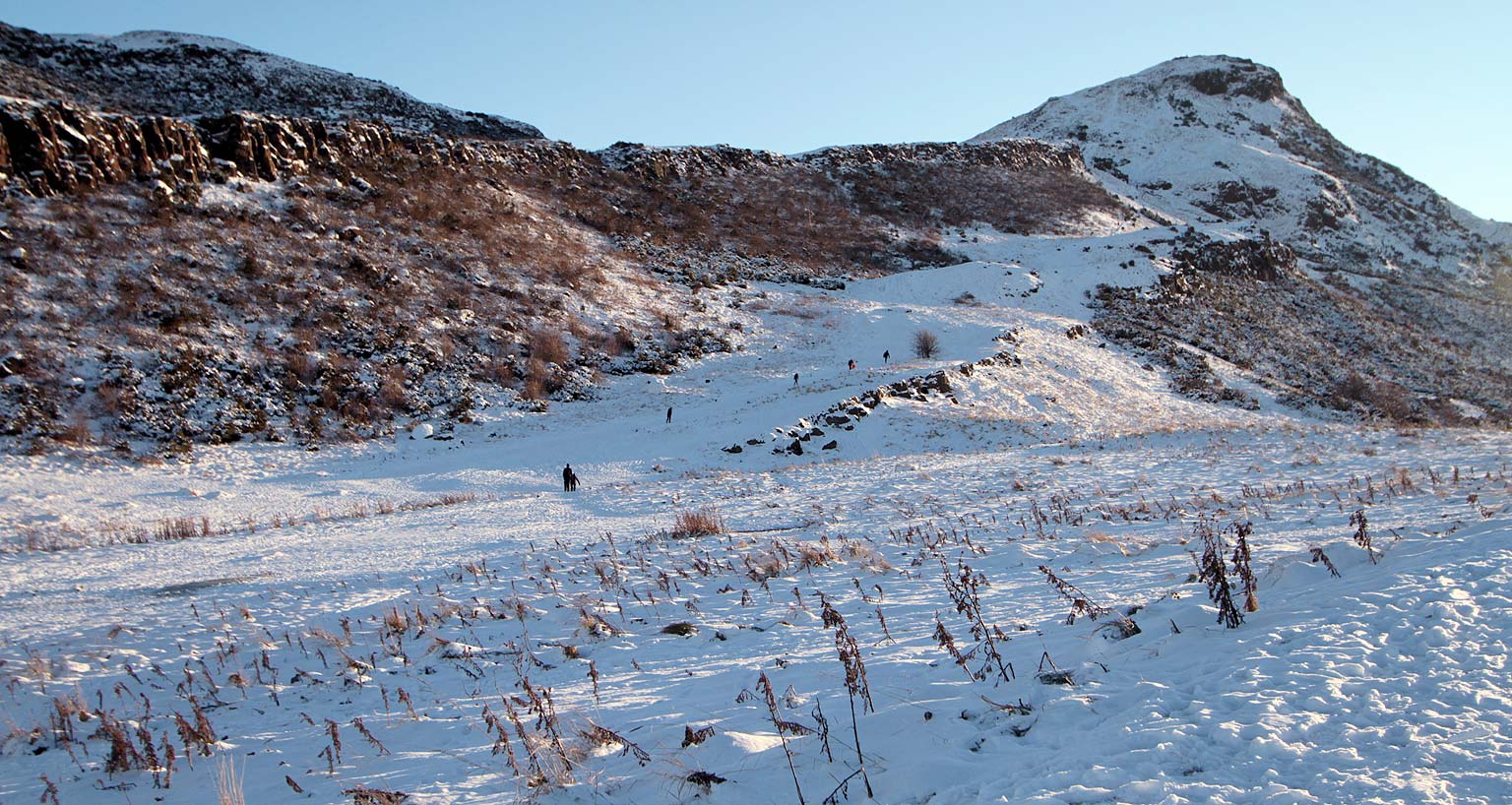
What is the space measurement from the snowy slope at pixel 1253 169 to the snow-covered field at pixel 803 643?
52.2 metres

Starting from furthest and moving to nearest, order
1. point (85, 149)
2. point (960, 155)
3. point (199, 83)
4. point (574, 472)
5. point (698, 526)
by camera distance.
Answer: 1. point (960, 155)
2. point (199, 83)
3. point (85, 149)
4. point (574, 472)
5. point (698, 526)

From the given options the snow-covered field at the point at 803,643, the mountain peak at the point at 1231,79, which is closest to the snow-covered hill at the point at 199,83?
the snow-covered field at the point at 803,643

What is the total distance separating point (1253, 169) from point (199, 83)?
299 ft

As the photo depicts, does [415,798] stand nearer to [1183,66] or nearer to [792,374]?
[792,374]

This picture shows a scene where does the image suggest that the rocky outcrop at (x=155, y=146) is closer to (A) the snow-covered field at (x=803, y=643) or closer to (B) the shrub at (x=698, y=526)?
(A) the snow-covered field at (x=803, y=643)

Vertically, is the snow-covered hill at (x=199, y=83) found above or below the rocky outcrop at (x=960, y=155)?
above

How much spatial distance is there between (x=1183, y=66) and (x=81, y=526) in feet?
385

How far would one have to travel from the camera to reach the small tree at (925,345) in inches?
1284

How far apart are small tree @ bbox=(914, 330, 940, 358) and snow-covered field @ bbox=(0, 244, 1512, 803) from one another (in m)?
16.5

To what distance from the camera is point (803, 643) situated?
19.1 ft

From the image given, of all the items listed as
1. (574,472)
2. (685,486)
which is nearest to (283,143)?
(574,472)

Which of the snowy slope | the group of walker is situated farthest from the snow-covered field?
the snowy slope

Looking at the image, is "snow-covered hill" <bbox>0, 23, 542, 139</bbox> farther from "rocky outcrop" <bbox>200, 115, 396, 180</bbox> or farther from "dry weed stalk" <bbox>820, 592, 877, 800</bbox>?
"dry weed stalk" <bbox>820, 592, 877, 800</bbox>

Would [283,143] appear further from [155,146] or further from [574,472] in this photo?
[574,472]
